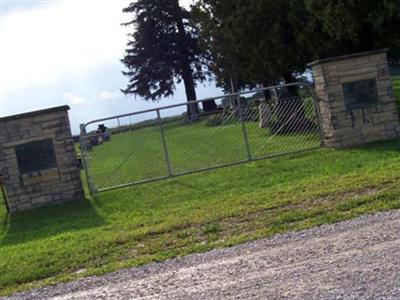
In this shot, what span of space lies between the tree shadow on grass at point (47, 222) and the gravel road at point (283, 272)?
141 inches

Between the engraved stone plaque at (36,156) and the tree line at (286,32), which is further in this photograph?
the tree line at (286,32)

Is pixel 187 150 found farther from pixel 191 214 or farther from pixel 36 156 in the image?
pixel 191 214

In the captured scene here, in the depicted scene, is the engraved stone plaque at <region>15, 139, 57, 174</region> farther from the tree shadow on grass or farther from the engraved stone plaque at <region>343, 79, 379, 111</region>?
the engraved stone plaque at <region>343, 79, 379, 111</region>

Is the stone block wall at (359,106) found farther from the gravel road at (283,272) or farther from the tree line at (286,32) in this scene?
the gravel road at (283,272)

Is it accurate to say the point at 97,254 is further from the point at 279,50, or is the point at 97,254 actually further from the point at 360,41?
the point at 279,50

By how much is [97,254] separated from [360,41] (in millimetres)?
13067

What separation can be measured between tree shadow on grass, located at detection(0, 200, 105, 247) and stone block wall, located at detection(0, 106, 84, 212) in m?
0.32

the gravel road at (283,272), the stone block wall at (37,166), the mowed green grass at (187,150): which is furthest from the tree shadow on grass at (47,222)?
the gravel road at (283,272)

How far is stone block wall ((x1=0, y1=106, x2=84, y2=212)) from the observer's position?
1319 cm

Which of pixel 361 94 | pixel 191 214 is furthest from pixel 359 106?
pixel 191 214

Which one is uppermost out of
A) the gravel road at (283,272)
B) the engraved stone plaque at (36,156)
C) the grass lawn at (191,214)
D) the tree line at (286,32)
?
the tree line at (286,32)

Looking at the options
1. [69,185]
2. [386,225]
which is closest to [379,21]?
[69,185]

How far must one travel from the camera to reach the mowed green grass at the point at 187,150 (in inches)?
642

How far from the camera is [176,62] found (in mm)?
58594
